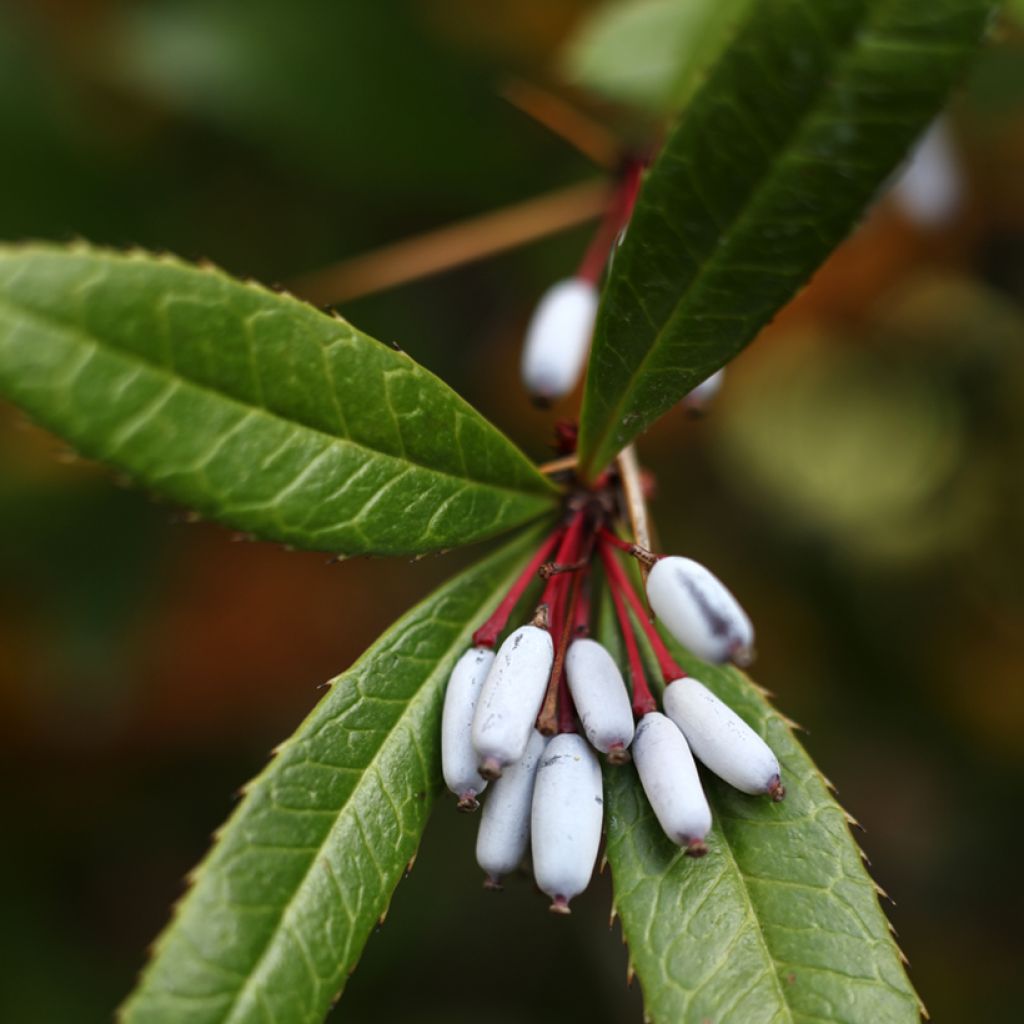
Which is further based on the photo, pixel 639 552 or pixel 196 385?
pixel 639 552

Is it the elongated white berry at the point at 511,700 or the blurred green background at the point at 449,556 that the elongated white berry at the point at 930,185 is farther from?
the elongated white berry at the point at 511,700

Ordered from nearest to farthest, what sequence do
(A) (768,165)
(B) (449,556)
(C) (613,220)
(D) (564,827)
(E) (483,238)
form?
(A) (768,165) < (D) (564,827) < (C) (613,220) < (E) (483,238) < (B) (449,556)

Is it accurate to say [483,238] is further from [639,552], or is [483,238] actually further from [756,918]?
[756,918]

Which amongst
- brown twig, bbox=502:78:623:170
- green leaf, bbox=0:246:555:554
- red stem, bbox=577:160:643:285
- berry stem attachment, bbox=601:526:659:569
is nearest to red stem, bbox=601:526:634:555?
berry stem attachment, bbox=601:526:659:569

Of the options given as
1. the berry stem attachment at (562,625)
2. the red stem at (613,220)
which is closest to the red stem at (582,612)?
the berry stem attachment at (562,625)

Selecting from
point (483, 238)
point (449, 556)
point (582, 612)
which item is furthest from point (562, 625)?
point (449, 556)

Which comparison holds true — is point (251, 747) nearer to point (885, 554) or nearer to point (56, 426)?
point (885, 554)
